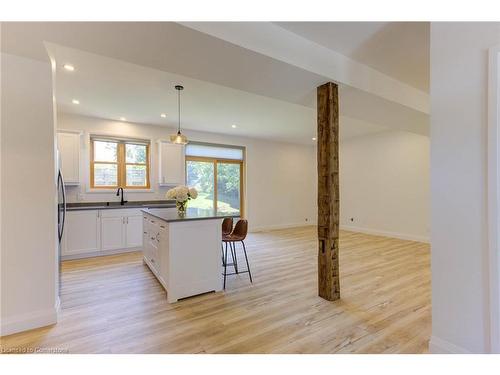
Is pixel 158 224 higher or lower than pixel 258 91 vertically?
lower

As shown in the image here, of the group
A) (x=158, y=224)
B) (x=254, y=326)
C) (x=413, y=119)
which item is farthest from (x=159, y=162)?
(x=413, y=119)

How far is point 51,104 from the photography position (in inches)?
83.4

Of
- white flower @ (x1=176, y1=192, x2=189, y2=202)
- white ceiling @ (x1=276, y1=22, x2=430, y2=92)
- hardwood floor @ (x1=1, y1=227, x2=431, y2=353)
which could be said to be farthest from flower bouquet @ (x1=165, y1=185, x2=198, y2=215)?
white ceiling @ (x1=276, y1=22, x2=430, y2=92)

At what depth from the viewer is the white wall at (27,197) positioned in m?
1.98

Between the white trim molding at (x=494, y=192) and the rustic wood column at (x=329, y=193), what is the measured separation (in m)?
1.29

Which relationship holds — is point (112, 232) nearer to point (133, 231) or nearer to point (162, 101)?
point (133, 231)

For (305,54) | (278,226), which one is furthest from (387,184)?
(305,54)

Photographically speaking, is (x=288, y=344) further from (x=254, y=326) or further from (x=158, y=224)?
(x=158, y=224)

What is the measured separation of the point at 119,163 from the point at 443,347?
5659 millimetres

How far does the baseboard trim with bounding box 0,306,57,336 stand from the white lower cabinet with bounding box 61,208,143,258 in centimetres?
A: 232

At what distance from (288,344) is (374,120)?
140 inches

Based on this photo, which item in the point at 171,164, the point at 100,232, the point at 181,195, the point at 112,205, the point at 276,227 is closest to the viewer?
the point at 181,195

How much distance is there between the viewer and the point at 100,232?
4.32 m

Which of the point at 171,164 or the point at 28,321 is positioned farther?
the point at 171,164
